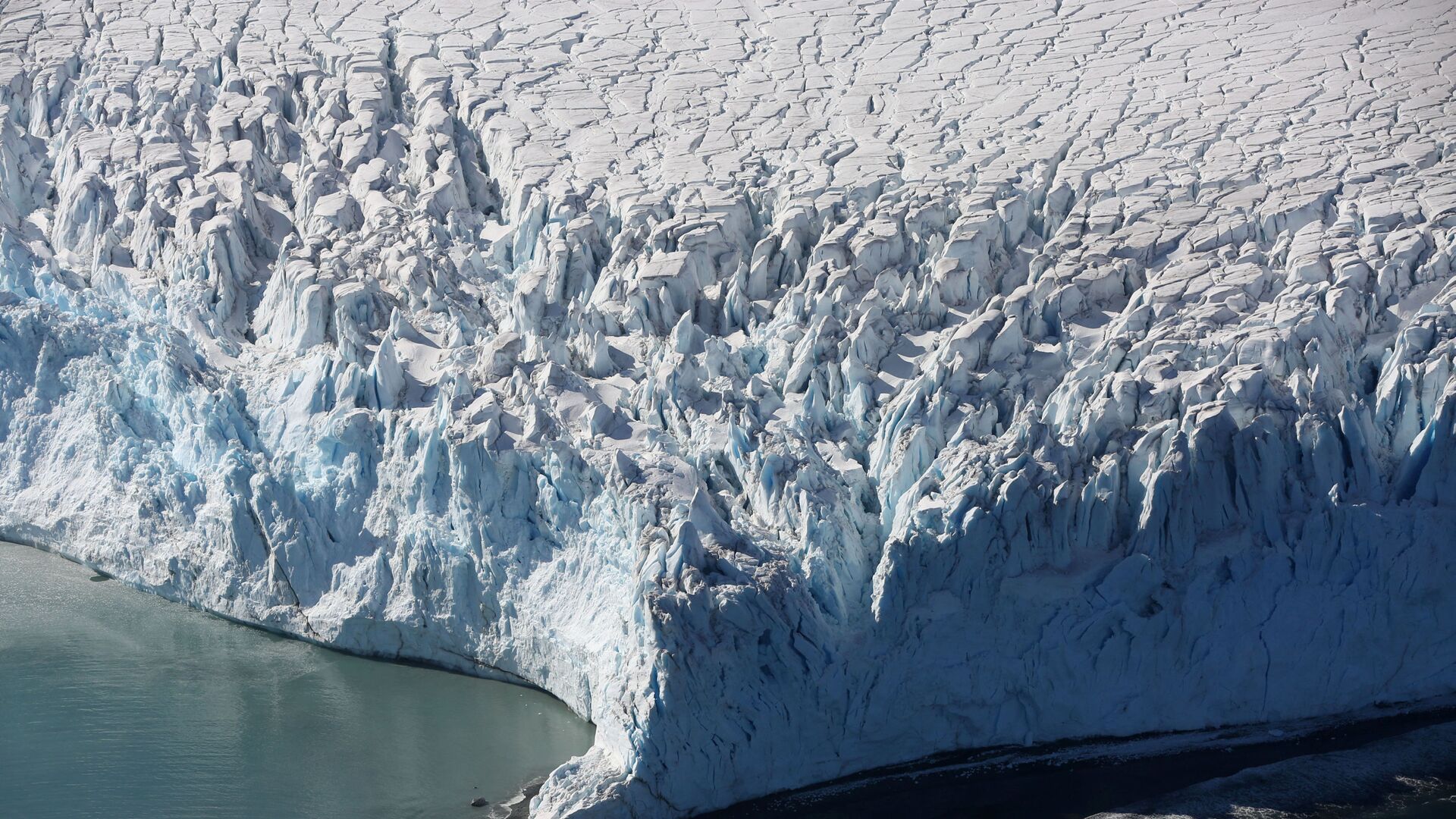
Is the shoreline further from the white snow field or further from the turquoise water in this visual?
the turquoise water

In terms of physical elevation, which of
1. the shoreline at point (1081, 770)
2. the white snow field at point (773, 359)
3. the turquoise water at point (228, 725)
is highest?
the white snow field at point (773, 359)

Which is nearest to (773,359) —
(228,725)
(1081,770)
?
(1081,770)

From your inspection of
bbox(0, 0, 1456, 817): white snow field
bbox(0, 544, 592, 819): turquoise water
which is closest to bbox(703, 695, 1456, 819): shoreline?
bbox(0, 0, 1456, 817): white snow field

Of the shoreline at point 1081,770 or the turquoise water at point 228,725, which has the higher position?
the turquoise water at point 228,725

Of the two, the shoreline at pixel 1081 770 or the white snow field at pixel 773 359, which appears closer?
the shoreline at pixel 1081 770

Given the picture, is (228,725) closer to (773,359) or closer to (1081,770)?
(773,359)

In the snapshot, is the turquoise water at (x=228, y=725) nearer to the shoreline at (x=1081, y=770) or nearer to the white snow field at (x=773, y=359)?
the white snow field at (x=773, y=359)

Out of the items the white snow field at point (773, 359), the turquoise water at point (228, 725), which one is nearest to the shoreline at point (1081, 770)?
the white snow field at point (773, 359)
